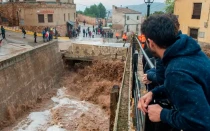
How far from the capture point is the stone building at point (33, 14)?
29756mm

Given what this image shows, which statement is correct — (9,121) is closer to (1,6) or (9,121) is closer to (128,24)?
(1,6)

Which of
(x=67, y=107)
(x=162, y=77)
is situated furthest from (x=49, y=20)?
(x=162, y=77)

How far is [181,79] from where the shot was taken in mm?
1179

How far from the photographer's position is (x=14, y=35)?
2477 cm

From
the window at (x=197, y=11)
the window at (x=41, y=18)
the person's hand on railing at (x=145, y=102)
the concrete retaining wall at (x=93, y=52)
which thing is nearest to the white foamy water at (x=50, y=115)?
the concrete retaining wall at (x=93, y=52)

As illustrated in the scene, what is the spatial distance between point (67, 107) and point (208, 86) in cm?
1607

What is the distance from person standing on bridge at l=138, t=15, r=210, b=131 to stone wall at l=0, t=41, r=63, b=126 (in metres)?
13.6

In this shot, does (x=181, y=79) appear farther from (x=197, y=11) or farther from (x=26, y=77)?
(x=197, y=11)

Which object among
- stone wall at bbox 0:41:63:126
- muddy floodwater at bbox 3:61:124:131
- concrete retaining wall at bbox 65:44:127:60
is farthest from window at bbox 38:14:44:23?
muddy floodwater at bbox 3:61:124:131

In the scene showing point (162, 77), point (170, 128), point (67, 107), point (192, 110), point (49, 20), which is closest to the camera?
point (192, 110)

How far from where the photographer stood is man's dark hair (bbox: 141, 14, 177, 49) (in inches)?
55.8

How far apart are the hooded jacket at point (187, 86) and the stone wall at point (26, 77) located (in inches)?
540

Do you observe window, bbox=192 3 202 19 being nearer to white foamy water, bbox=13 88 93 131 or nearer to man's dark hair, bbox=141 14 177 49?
white foamy water, bbox=13 88 93 131

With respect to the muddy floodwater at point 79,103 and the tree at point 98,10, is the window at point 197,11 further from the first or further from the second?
the tree at point 98,10
